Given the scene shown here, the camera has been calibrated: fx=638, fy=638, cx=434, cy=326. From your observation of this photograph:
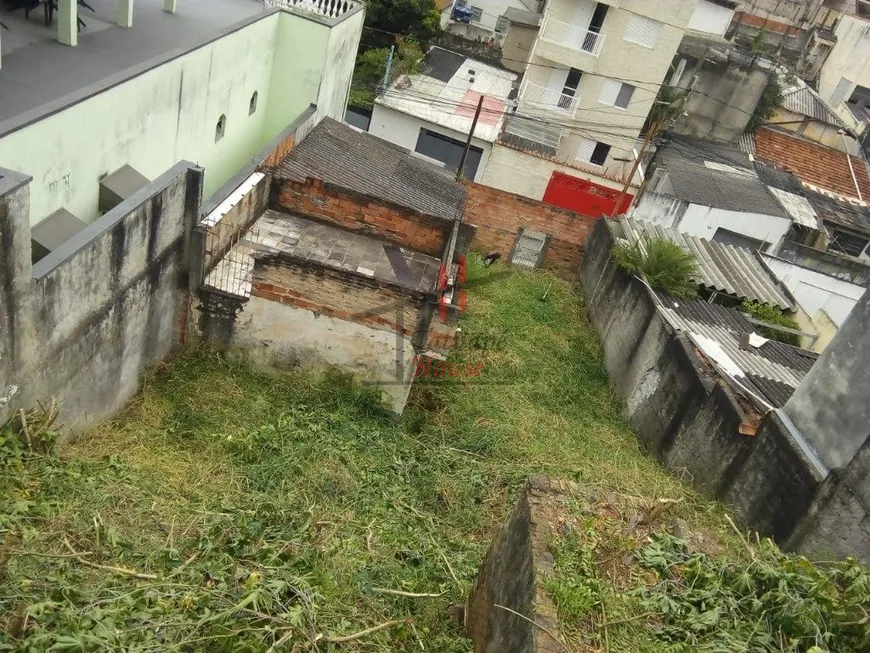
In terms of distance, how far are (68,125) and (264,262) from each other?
2.38 meters

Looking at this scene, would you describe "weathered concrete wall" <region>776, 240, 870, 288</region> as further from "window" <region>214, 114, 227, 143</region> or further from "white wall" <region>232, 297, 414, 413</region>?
"window" <region>214, 114, 227, 143</region>

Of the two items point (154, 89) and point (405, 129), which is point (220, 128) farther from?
point (405, 129)

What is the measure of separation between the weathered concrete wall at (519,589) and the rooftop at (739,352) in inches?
176

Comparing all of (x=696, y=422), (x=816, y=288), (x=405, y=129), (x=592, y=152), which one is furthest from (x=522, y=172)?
(x=696, y=422)

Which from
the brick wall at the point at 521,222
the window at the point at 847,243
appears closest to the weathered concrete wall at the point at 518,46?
the brick wall at the point at 521,222

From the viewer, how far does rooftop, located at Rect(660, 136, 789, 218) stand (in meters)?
16.8

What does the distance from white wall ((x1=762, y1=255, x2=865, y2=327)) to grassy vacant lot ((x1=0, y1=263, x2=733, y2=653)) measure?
203 inches

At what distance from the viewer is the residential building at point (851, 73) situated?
85.5 feet

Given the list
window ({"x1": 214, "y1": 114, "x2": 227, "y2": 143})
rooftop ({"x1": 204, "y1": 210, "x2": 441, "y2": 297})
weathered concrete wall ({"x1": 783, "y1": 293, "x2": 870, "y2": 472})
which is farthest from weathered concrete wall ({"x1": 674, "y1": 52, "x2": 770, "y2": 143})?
weathered concrete wall ({"x1": 783, "y1": 293, "x2": 870, "y2": 472})

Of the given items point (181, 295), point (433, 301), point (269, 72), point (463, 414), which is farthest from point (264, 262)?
point (269, 72)

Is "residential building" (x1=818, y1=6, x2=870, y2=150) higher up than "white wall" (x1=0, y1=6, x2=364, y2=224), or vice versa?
"residential building" (x1=818, y1=6, x2=870, y2=150)

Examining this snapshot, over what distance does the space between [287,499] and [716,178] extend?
1663 centimetres

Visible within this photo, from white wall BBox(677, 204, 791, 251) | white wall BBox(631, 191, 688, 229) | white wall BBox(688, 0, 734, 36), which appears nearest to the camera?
white wall BBox(677, 204, 791, 251)

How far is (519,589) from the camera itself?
406 cm
